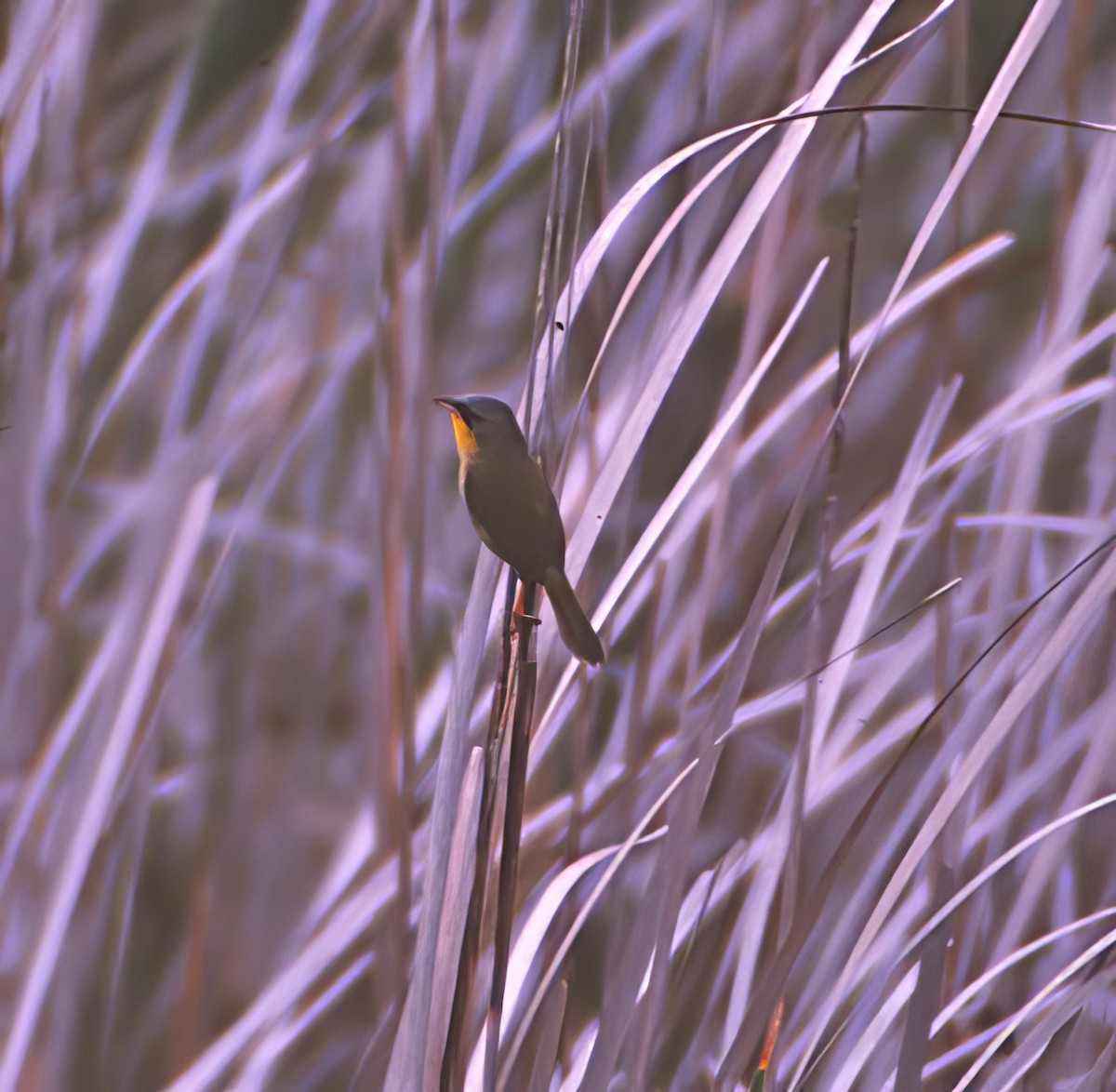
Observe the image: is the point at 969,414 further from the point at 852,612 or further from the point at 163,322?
the point at 163,322

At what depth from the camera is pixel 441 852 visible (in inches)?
14.7

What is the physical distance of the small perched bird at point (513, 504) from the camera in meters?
0.38

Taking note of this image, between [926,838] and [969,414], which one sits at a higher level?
[969,414]

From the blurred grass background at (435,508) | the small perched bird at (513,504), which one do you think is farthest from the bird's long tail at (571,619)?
the blurred grass background at (435,508)

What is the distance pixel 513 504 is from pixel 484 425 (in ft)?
0.14

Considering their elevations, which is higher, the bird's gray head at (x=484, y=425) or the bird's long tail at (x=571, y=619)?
the bird's gray head at (x=484, y=425)

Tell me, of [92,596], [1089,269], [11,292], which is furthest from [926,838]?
Answer: [11,292]

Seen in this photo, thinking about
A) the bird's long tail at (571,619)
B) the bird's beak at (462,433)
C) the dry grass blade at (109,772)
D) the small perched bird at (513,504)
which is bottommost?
the dry grass blade at (109,772)

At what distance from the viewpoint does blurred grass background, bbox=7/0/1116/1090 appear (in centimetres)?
52

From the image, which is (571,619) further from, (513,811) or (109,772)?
(109,772)

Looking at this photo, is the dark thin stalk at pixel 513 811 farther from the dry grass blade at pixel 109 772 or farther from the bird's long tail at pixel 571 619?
the dry grass blade at pixel 109 772

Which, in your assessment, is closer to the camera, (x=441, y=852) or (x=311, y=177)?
(x=441, y=852)

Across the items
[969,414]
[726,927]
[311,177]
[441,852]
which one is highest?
[311,177]

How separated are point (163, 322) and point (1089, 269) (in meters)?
0.56
